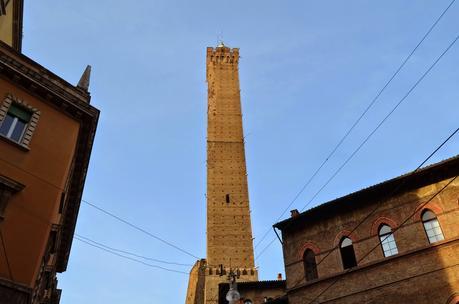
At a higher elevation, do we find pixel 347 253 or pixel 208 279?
pixel 208 279

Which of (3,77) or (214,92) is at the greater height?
(214,92)

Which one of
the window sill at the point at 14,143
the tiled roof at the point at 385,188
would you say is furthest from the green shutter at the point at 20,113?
the tiled roof at the point at 385,188

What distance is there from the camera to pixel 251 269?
3781cm

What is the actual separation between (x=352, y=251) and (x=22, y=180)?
1081 cm

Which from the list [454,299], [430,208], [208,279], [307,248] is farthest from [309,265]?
[208,279]

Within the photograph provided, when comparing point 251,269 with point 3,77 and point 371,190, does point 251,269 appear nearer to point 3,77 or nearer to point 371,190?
point 371,190

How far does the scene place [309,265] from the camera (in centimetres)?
1639

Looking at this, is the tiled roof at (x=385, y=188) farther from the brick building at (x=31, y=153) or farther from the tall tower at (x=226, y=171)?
the tall tower at (x=226, y=171)

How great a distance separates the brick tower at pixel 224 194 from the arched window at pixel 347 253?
60.2 ft

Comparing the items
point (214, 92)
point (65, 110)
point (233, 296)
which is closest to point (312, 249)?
point (233, 296)

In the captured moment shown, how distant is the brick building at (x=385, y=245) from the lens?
13203 mm

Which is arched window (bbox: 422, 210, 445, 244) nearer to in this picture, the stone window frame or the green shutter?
the stone window frame

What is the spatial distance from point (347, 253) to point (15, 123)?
11.4 m

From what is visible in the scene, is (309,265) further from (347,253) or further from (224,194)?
(224,194)
